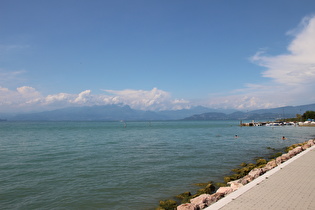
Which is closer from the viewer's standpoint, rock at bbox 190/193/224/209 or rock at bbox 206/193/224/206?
rock at bbox 190/193/224/209

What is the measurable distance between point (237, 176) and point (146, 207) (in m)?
7.93

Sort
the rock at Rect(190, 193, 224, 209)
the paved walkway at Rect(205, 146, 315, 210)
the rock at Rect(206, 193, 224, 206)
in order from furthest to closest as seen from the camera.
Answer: the rock at Rect(206, 193, 224, 206)
the rock at Rect(190, 193, 224, 209)
the paved walkway at Rect(205, 146, 315, 210)

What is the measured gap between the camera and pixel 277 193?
10023 millimetres

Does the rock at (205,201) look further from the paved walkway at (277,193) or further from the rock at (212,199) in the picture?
the paved walkway at (277,193)

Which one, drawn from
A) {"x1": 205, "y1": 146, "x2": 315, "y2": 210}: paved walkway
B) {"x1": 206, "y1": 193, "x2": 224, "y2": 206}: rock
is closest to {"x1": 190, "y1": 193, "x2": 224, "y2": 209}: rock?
{"x1": 206, "y1": 193, "x2": 224, "y2": 206}: rock

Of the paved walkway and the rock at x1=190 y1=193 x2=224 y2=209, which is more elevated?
the paved walkway

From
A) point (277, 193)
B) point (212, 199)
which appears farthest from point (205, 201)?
point (277, 193)

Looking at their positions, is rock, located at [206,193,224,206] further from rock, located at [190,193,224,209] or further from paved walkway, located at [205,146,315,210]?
paved walkway, located at [205,146,315,210]

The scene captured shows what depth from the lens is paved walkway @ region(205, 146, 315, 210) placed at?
8555 mm

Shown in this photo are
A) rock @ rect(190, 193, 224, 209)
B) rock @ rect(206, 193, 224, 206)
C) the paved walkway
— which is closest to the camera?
the paved walkway

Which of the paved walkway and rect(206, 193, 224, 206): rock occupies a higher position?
the paved walkway

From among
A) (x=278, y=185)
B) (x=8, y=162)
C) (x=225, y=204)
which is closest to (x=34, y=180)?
(x=8, y=162)

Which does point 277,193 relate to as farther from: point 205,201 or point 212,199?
point 205,201

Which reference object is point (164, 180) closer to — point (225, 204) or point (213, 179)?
point (213, 179)
